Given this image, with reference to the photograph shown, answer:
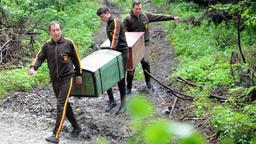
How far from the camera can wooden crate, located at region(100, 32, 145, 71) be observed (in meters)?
8.96

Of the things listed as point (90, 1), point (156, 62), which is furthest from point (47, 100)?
point (90, 1)

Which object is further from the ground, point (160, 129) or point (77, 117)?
point (160, 129)

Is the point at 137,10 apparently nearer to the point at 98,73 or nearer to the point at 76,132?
the point at 98,73

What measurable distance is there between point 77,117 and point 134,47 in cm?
181

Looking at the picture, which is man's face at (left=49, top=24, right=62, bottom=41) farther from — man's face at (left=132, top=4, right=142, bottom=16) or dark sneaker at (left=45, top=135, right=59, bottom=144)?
man's face at (left=132, top=4, right=142, bottom=16)

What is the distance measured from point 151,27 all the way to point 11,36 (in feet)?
28.1

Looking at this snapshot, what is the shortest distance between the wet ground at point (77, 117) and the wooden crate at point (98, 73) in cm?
68

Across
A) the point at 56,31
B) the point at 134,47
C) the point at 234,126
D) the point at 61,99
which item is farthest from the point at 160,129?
the point at 134,47

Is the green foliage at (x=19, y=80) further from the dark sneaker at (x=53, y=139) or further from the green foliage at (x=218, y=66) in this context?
the dark sneaker at (x=53, y=139)

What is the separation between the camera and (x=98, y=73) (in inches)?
289

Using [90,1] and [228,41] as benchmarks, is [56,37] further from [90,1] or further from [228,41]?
[90,1]

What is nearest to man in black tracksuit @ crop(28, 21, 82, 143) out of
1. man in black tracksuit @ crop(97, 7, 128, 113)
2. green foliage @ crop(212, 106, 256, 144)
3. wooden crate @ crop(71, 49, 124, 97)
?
wooden crate @ crop(71, 49, 124, 97)

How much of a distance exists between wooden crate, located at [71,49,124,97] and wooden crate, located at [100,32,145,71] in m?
0.67

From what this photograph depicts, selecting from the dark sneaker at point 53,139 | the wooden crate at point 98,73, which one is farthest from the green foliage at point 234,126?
the dark sneaker at point 53,139
